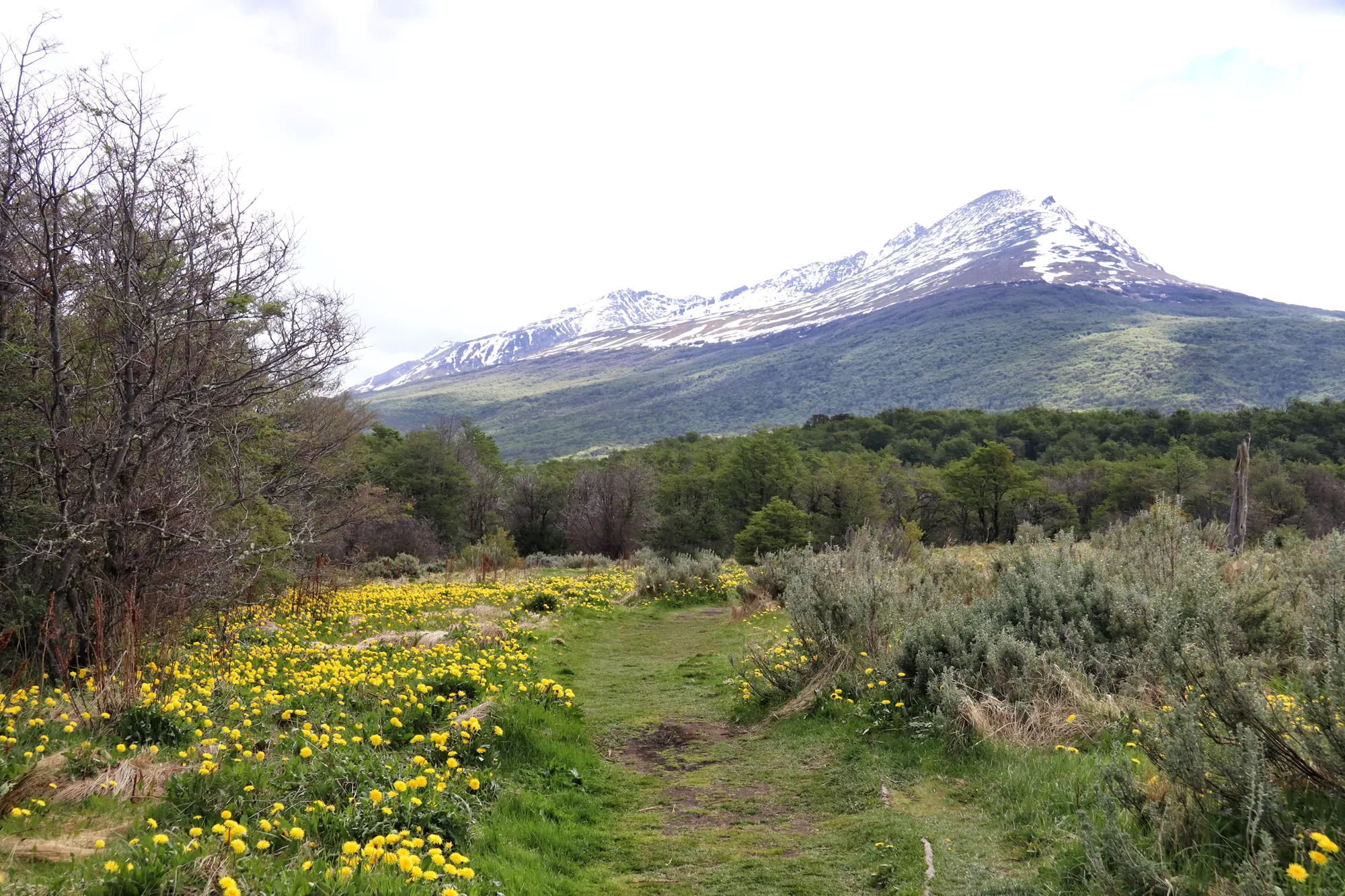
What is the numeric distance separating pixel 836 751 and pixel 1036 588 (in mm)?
3212

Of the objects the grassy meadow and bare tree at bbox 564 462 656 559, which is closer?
the grassy meadow

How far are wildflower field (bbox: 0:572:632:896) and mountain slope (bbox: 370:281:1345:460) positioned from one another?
118 meters

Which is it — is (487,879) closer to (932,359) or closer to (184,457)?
(184,457)

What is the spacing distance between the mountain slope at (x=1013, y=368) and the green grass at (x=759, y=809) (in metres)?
116

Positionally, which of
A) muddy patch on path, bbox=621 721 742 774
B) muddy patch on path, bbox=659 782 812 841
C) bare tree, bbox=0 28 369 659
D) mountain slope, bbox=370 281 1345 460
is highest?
bare tree, bbox=0 28 369 659

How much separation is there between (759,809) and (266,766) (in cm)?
355

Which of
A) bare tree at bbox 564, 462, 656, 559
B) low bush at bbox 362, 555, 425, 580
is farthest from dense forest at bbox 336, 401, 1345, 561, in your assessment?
low bush at bbox 362, 555, 425, 580

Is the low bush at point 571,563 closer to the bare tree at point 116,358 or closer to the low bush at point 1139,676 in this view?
the low bush at point 1139,676

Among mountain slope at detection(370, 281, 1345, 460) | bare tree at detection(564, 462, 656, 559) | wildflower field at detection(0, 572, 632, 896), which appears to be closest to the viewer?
wildflower field at detection(0, 572, 632, 896)

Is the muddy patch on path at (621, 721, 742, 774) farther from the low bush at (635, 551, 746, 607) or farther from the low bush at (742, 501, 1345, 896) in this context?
the low bush at (635, 551, 746, 607)

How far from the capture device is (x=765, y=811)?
5.64 meters

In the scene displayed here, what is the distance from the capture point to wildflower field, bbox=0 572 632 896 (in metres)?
3.09

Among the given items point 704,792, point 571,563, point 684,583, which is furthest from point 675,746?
point 571,563

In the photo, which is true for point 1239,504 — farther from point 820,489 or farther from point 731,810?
point 820,489
